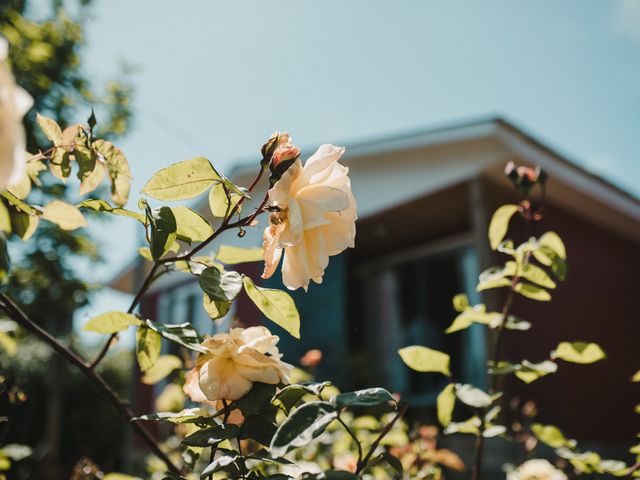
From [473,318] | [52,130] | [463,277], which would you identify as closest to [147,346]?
[52,130]

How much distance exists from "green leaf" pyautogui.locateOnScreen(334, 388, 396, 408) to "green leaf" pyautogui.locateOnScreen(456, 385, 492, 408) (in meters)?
0.36

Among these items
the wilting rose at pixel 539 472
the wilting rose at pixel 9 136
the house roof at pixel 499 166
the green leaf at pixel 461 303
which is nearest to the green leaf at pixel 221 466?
the wilting rose at pixel 9 136

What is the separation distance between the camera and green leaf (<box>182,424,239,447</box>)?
65cm

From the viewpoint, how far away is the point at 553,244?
3.65 feet

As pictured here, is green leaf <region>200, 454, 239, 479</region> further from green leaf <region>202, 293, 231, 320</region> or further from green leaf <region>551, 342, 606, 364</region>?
green leaf <region>551, 342, 606, 364</region>

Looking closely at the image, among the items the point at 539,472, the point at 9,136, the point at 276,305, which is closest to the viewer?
the point at 9,136

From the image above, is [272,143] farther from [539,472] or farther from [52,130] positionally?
[539,472]

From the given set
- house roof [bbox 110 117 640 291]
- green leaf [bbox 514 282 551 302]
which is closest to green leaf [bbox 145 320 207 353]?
green leaf [bbox 514 282 551 302]

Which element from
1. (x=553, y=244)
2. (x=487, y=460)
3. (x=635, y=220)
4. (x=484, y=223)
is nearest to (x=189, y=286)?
(x=484, y=223)

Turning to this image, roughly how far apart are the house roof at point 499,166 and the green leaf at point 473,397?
5738 mm

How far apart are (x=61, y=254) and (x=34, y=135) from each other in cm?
161

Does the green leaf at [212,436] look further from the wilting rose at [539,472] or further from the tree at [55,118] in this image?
the tree at [55,118]

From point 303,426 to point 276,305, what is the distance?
23 cm

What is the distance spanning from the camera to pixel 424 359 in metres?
1.01
